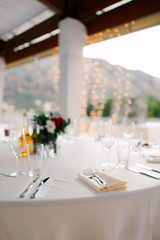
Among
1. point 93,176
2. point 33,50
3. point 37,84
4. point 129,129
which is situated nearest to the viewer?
point 93,176

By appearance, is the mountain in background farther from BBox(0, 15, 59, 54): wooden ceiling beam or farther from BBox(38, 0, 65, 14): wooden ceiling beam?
BBox(38, 0, 65, 14): wooden ceiling beam

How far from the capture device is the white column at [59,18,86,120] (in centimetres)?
381

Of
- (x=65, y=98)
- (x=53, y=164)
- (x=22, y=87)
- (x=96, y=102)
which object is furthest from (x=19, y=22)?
(x=22, y=87)

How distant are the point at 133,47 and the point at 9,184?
12.6 ft

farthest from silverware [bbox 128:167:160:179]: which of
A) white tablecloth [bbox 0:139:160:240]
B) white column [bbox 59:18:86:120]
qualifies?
white column [bbox 59:18:86:120]

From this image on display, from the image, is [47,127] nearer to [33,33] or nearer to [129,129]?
[129,129]

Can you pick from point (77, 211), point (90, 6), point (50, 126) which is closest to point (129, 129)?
point (50, 126)

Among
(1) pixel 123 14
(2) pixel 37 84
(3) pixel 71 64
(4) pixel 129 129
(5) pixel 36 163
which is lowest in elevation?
(5) pixel 36 163

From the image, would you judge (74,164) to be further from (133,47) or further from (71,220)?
(133,47)

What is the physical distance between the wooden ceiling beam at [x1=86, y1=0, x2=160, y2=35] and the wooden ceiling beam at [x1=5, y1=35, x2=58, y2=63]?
1108 millimetres

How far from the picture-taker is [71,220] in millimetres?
801

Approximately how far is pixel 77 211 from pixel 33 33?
4.80 metres

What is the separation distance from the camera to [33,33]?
4742 mm

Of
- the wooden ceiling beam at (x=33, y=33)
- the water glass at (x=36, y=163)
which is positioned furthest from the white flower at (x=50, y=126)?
the wooden ceiling beam at (x=33, y=33)
